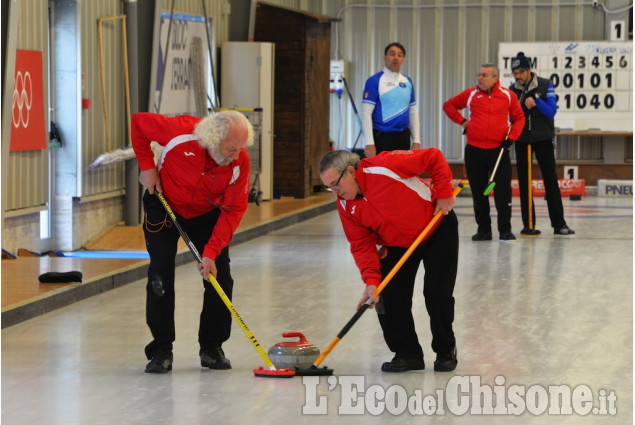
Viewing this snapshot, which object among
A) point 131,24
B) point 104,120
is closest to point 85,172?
point 104,120

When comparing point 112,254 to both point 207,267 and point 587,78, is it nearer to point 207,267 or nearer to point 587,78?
point 207,267

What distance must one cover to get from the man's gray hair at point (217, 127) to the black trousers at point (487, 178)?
5528mm

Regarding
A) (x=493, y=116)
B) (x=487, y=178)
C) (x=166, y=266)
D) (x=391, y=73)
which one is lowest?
(x=166, y=266)

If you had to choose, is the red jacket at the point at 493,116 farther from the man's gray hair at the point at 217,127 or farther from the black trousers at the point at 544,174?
the man's gray hair at the point at 217,127

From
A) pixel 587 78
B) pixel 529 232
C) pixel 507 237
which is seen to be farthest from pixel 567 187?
pixel 507 237

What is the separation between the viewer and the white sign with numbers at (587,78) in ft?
57.6

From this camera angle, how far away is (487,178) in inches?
407

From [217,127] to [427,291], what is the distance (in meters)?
1.23

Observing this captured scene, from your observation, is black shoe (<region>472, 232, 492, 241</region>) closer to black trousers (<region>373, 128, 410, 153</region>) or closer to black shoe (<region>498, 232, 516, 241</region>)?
black shoe (<region>498, 232, 516, 241</region>)

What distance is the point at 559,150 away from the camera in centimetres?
1827

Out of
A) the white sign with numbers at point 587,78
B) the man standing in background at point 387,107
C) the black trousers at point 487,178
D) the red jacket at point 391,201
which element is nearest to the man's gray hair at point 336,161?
the red jacket at point 391,201

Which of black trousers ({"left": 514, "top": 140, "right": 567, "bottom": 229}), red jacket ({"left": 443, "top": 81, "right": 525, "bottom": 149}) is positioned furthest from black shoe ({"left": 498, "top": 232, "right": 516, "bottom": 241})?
red jacket ({"left": 443, "top": 81, "right": 525, "bottom": 149})

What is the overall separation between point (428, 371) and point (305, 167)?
9719 mm

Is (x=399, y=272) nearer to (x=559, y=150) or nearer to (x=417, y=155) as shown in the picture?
(x=417, y=155)
